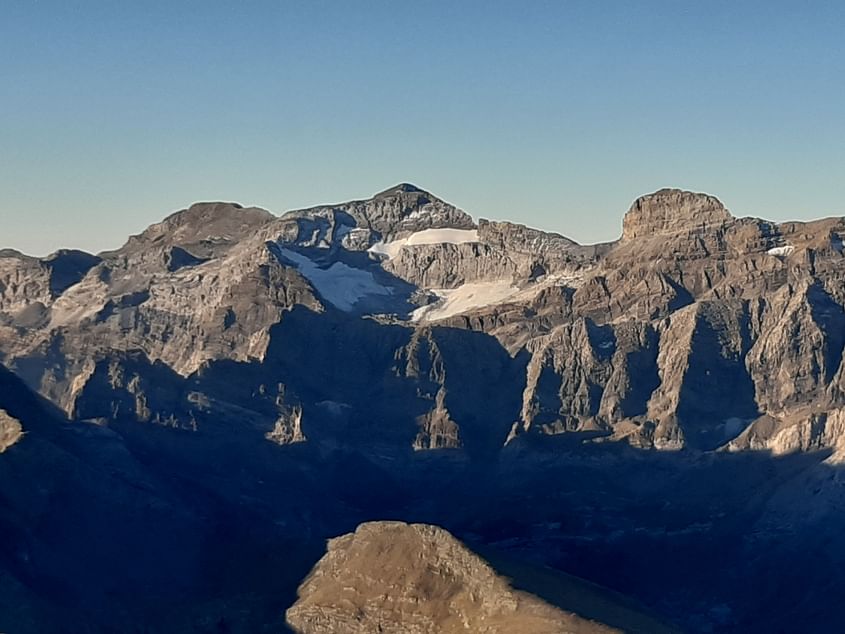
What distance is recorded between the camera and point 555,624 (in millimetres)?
165875

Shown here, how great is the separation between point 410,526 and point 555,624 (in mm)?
27675

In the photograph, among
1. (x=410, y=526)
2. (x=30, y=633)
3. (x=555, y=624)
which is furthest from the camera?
(x=410, y=526)

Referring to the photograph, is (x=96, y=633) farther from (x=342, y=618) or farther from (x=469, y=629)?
(x=469, y=629)

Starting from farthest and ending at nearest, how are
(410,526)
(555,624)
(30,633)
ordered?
(410,526)
(30,633)
(555,624)

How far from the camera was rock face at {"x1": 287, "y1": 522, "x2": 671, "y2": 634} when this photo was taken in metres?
171

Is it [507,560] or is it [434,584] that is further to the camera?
[507,560]

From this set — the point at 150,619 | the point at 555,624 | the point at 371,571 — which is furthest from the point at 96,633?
the point at 555,624

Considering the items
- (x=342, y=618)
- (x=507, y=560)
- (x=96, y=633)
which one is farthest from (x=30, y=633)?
(x=507, y=560)

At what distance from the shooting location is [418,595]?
594 feet

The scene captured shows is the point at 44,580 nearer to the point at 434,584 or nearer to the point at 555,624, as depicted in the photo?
the point at 434,584

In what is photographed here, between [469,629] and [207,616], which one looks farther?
[207,616]

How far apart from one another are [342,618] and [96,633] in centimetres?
1960

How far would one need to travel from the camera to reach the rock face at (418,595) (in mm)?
170625

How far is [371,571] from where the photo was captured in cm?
18825
